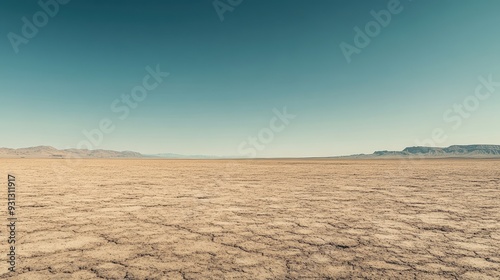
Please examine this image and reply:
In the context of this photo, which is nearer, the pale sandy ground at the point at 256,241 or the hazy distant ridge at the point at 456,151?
the pale sandy ground at the point at 256,241

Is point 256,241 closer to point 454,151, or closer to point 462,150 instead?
point 454,151

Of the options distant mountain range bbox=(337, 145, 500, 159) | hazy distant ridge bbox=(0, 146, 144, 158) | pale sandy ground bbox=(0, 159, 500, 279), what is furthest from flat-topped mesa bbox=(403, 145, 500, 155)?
hazy distant ridge bbox=(0, 146, 144, 158)

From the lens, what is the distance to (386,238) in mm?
3045

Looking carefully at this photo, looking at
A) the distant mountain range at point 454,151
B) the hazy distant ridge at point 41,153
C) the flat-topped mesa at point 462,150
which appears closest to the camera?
the distant mountain range at point 454,151

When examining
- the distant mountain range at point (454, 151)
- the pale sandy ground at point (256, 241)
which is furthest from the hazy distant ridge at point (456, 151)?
the pale sandy ground at point (256, 241)

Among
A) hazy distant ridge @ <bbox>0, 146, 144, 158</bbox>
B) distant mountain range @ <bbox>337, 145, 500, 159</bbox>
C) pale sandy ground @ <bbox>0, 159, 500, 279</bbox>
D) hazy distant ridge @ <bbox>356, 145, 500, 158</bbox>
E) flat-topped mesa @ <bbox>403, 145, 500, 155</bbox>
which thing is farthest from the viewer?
flat-topped mesa @ <bbox>403, 145, 500, 155</bbox>

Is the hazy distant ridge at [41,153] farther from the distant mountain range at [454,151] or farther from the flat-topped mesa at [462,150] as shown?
the flat-topped mesa at [462,150]

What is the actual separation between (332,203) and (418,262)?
2.94 m

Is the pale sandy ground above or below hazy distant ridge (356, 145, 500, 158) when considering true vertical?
below

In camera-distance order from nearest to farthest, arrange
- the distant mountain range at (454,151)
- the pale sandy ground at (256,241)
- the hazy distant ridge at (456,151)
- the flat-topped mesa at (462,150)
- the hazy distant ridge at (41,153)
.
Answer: the pale sandy ground at (256,241), the distant mountain range at (454,151), the hazy distant ridge at (456,151), the hazy distant ridge at (41,153), the flat-topped mesa at (462,150)

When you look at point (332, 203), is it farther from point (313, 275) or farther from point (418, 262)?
point (313, 275)

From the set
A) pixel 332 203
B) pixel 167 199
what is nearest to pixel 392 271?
pixel 332 203

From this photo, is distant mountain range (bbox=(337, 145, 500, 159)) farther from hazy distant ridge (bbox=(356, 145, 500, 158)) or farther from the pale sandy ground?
the pale sandy ground

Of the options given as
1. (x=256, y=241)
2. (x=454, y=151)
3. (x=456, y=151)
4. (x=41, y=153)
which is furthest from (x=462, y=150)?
(x=41, y=153)
